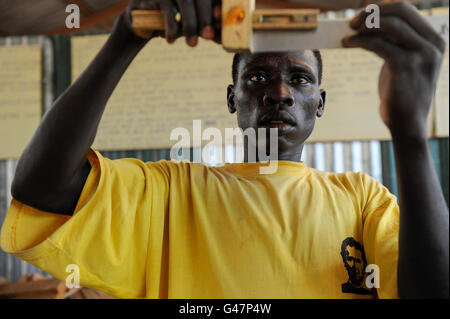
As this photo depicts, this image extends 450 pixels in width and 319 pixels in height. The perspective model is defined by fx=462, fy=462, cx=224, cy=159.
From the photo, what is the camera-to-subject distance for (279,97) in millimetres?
931

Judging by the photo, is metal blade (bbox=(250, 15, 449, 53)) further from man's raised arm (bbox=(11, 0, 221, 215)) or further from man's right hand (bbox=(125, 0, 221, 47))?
man's raised arm (bbox=(11, 0, 221, 215))

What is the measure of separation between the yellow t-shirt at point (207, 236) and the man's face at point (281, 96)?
0.13 m

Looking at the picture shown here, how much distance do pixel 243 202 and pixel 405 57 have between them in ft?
1.29

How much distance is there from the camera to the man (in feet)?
2.04

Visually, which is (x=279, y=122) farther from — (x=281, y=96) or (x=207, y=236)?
(x=207, y=236)

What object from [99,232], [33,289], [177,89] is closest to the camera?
[99,232]

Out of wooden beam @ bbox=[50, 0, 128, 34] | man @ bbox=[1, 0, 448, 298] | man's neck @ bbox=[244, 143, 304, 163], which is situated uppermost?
wooden beam @ bbox=[50, 0, 128, 34]

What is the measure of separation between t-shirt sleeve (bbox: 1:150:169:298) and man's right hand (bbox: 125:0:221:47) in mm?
255

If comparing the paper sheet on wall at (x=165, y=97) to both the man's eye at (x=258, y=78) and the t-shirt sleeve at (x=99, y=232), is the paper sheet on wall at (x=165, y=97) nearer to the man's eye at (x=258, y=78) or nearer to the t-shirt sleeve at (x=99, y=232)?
the man's eye at (x=258, y=78)

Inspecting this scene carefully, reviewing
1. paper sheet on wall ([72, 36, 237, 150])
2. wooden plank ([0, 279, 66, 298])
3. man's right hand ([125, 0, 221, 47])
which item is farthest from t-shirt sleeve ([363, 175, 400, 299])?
paper sheet on wall ([72, 36, 237, 150])

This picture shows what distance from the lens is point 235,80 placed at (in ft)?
3.60

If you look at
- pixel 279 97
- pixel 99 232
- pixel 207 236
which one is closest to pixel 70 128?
pixel 99 232
